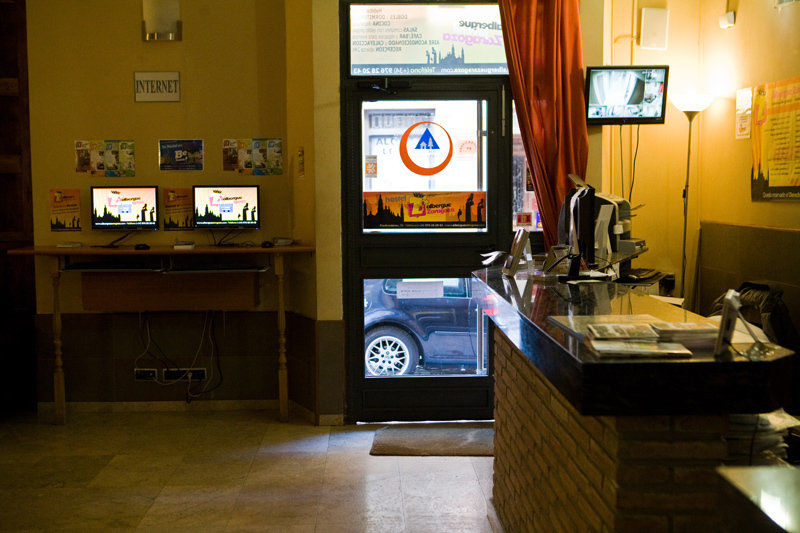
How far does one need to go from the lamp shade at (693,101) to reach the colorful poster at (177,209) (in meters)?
3.54

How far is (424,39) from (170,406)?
3140mm

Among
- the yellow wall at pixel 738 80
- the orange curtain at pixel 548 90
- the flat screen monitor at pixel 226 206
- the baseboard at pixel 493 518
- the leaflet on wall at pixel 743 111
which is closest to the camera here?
the baseboard at pixel 493 518

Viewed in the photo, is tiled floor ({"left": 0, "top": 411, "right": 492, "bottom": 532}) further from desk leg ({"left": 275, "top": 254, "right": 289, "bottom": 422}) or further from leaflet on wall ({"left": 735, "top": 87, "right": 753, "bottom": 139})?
leaflet on wall ({"left": 735, "top": 87, "right": 753, "bottom": 139})

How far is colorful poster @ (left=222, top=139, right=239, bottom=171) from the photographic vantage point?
567 centimetres

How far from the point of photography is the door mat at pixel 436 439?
16.1ft

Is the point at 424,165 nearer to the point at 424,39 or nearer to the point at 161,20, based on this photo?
the point at 424,39

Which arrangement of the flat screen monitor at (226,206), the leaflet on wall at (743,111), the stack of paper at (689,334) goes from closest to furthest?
the stack of paper at (689,334), the leaflet on wall at (743,111), the flat screen monitor at (226,206)

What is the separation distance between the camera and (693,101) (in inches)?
222

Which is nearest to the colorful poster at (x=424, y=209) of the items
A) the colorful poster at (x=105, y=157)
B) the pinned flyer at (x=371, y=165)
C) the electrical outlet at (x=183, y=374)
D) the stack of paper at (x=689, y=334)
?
the pinned flyer at (x=371, y=165)

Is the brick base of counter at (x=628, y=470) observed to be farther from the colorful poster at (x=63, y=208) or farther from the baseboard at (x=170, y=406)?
the colorful poster at (x=63, y=208)

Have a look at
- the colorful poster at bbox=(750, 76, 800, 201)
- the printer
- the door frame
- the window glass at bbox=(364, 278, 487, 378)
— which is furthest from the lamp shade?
the window glass at bbox=(364, 278, 487, 378)

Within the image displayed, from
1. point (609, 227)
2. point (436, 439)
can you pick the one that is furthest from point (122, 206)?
point (609, 227)

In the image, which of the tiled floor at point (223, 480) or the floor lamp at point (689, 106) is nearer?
the tiled floor at point (223, 480)

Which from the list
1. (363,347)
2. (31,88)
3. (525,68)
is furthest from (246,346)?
(525,68)
